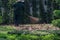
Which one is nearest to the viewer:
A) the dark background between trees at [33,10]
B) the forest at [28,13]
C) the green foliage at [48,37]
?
the green foliage at [48,37]

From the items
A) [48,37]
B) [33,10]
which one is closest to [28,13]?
[33,10]

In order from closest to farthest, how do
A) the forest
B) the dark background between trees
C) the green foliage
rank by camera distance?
1. the green foliage
2. the forest
3. the dark background between trees

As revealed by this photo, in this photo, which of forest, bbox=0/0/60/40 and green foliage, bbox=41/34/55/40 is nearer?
green foliage, bbox=41/34/55/40

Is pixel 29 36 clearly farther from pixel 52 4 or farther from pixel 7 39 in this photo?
pixel 52 4

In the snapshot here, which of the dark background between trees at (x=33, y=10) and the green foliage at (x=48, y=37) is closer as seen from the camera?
the green foliage at (x=48, y=37)

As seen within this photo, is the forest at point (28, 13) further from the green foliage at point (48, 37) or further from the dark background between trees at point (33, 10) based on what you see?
the green foliage at point (48, 37)

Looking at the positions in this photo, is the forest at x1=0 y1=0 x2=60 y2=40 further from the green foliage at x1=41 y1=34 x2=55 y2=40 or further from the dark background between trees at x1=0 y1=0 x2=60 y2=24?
the green foliage at x1=41 y1=34 x2=55 y2=40

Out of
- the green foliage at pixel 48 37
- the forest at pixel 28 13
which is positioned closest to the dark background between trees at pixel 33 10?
the forest at pixel 28 13

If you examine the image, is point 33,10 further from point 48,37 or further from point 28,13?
point 48,37

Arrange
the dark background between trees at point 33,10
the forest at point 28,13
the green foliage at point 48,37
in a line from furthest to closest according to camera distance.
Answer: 1. the dark background between trees at point 33,10
2. the forest at point 28,13
3. the green foliage at point 48,37

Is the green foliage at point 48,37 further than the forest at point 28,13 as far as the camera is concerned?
No

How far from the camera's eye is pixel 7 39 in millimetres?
7254

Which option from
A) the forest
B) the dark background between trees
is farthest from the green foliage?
the dark background between trees

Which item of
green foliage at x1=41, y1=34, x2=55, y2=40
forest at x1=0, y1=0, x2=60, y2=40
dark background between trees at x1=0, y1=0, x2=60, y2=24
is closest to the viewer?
green foliage at x1=41, y1=34, x2=55, y2=40
